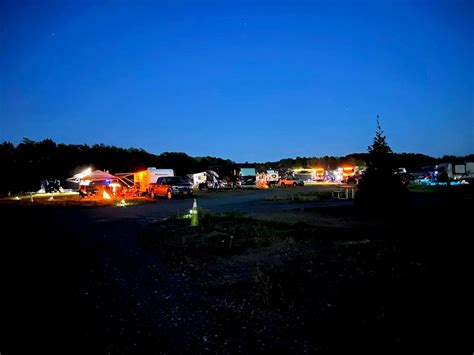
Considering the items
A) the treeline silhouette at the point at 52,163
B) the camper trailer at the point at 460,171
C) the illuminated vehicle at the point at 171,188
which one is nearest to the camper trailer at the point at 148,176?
A: the illuminated vehicle at the point at 171,188

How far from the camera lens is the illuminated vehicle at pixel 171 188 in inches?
1267

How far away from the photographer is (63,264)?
8.12 meters

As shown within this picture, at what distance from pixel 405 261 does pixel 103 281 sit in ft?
19.8

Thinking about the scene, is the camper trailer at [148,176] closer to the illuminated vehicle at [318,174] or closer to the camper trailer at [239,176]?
the camper trailer at [239,176]

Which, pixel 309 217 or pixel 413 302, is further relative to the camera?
pixel 309 217

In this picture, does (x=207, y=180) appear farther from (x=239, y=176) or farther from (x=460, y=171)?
(x=460, y=171)

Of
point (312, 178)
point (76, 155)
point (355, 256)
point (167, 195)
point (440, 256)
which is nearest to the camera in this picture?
point (440, 256)

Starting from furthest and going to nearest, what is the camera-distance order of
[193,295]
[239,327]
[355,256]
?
[355,256]
[193,295]
[239,327]

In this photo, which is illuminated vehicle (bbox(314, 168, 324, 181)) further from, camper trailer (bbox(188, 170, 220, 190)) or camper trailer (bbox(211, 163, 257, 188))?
camper trailer (bbox(188, 170, 220, 190))

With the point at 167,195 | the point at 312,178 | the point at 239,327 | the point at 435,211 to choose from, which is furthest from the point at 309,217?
the point at 312,178

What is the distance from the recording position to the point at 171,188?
32.1 metres

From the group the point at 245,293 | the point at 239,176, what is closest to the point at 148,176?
the point at 239,176

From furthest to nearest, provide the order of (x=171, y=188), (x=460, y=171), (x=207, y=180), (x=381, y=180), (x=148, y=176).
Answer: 1. (x=207, y=180)
2. (x=460, y=171)
3. (x=148, y=176)
4. (x=171, y=188)
5. (x=381, y=180)

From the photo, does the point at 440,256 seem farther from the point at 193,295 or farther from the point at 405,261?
the point at 193,295
